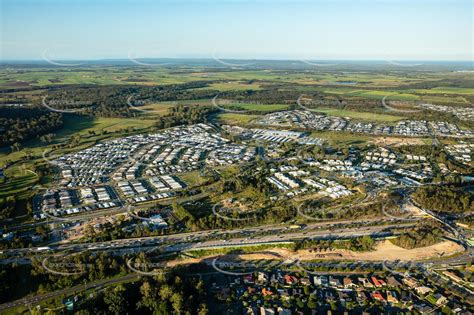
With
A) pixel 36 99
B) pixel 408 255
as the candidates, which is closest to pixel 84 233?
pixel 408 255

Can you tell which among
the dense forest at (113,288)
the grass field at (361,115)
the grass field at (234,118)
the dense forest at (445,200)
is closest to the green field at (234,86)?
the grass field at (234,118)

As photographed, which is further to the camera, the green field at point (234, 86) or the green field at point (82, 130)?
the green field at point (234, 86)

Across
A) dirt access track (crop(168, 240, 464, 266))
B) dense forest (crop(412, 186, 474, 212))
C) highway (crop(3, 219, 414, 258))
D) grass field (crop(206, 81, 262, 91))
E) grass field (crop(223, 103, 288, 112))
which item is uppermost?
grass field (crop(206, 81, 262, 91))

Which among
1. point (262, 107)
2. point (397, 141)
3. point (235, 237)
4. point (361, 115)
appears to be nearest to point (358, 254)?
point (235, 237)

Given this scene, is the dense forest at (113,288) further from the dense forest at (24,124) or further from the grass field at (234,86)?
the grass field at (234,86)

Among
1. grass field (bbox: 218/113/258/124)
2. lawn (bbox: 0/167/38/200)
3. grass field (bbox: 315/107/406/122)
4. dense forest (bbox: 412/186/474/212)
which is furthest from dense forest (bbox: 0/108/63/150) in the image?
grass field (bbox: 315/107/406/122)

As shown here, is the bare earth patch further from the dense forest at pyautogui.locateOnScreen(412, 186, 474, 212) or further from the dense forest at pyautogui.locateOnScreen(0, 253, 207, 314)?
the dense forest at pyautogui.locateOnScreen(0, 253, 207, 314)

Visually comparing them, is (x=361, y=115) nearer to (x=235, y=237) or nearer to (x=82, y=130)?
(x=82, y=130)

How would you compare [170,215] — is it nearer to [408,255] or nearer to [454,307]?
[408,255]
